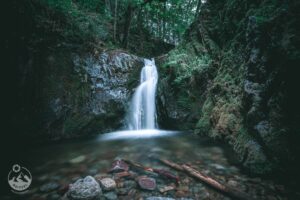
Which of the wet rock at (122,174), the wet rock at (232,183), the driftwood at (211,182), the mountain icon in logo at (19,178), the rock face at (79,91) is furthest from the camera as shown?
the rock face at (79,91)

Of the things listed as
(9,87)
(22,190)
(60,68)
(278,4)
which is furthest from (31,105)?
(278,4)

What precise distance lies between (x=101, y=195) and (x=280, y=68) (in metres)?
4.07

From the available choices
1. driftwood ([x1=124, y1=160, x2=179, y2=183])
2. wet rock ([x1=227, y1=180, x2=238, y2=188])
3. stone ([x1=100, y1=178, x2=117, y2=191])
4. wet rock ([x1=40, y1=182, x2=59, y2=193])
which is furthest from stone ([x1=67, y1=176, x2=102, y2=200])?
wet rock ([x1=227, y1=180, x2=238, y2=188])

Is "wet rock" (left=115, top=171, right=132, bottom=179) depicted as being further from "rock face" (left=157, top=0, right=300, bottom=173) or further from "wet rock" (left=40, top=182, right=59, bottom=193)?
"rock face" (left=157, top=0, right=300, bottom=173)

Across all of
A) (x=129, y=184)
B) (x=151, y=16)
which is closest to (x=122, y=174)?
(x=129, y=184)

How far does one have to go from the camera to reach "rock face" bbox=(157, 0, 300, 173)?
3594 millimetres

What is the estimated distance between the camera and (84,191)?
313cm

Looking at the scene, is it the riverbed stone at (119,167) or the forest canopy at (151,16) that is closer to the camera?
the riverbed stone at (119,167)

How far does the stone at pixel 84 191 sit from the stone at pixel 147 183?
2.49 ft

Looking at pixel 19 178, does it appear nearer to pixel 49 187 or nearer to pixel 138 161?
pixel 49 187

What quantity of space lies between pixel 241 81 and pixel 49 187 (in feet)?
18.9

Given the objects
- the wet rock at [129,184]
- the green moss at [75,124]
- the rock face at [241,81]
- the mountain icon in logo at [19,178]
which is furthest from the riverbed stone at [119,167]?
the green moss at [75,124]

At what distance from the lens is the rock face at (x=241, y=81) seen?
3594mm

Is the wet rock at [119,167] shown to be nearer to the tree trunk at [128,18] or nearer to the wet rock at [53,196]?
the wet rock at [53,196]
